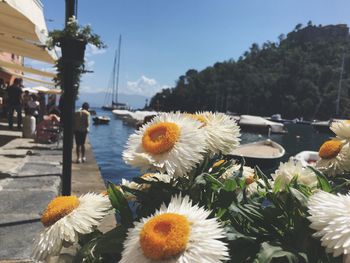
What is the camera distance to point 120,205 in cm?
131

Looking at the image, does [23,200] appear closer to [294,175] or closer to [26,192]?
[26,192]

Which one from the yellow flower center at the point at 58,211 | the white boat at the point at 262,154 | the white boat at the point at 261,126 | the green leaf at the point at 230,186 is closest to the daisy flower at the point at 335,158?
the green leaf at the point at 230,186

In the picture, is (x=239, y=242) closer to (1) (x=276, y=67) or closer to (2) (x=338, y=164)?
(2) (x=338, y=164)

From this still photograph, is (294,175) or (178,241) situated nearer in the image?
(178,241)

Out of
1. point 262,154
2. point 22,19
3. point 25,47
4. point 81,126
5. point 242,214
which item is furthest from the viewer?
point 262,154

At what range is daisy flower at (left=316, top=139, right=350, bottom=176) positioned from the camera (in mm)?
1503

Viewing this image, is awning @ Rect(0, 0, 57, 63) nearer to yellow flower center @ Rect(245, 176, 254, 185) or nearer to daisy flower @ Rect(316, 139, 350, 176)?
yellow flower center @ Rect(245, 176, 254, 185)

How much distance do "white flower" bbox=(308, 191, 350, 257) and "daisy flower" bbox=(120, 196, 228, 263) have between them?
0.72 feet

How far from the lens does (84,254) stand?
122 centimetres

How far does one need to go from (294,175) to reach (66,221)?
0.72 metres

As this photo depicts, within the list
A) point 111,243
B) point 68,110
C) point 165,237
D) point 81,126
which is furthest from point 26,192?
point 81,126

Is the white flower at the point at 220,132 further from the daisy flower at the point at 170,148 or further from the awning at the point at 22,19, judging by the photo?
the awning at the point at 22,19

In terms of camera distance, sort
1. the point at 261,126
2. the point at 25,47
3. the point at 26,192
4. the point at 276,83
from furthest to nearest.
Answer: the point at 276,83 → the point at 261,126 → the point at 25,47 → the point at 26,192

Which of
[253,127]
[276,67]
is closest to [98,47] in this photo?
[253,127]
